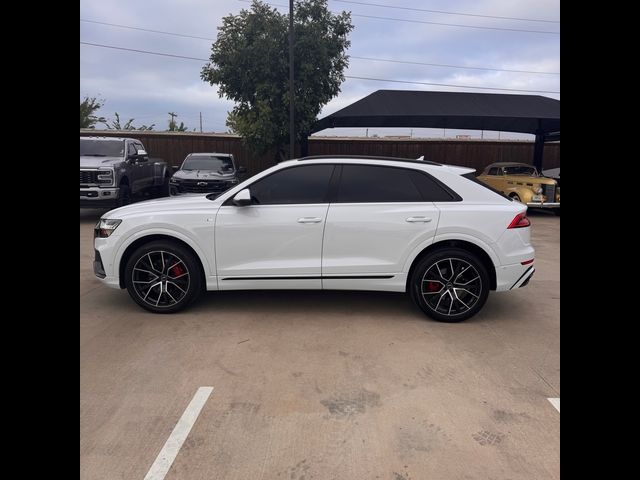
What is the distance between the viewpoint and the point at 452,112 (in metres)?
15.4

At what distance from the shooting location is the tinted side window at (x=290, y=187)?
486cm

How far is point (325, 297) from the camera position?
5582 mm

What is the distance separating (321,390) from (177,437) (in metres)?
1.04

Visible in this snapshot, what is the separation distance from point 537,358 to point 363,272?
1759 mm

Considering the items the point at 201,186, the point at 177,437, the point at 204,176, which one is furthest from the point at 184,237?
the point at 204,176

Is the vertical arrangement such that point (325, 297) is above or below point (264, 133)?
below

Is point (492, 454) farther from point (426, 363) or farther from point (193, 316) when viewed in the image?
point (193, 316)

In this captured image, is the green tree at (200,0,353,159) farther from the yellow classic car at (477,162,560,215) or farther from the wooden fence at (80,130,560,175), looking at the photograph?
the yellow classic car at (477,162,560,215)

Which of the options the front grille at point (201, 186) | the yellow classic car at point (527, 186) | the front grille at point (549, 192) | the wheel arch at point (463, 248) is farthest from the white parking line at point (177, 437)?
the front grille at point (549, 192)

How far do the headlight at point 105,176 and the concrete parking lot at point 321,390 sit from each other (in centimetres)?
684

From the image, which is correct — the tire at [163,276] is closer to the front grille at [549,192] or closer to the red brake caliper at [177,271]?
the red brake caliper at [177,271]

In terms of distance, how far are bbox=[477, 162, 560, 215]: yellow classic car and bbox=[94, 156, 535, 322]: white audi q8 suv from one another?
9888mm
